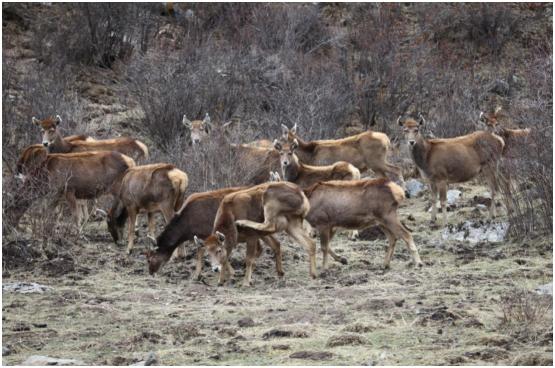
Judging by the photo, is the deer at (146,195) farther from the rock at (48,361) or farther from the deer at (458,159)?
the rock at (48,361)

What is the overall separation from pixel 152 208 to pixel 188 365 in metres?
7.12

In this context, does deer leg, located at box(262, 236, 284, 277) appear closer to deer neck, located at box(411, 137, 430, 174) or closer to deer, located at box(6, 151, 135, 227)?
deer, located at box(6, 151, 135, 227)

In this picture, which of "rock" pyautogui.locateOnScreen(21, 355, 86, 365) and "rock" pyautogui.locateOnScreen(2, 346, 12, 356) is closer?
"rock" pyautogui.locateOnScreen(21, 355, 86, 365)

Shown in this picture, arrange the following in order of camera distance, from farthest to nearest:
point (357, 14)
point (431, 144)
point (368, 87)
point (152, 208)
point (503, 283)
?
point (357, 14), point (368, 87), point (431, 144), point (152, 208), point (503, 283)

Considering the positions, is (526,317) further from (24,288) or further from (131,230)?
(131,230)

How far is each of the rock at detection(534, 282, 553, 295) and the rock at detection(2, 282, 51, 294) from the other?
19.9 feet

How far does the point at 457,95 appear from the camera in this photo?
29.8m

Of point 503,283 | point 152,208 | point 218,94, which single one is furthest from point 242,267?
point 218,94

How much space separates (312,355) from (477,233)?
771 centimetres

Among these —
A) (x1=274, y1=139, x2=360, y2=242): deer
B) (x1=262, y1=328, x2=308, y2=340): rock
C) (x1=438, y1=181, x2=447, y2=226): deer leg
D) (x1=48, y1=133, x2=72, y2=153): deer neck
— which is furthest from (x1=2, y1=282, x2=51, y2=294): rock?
(x1=438, y1=181, x2=447, y2=226): deer leg

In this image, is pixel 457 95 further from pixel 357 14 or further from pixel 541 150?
pixel 541 150

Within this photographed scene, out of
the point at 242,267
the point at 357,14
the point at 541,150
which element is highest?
the point at 357,14

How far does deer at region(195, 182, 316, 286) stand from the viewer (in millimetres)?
A: 15852

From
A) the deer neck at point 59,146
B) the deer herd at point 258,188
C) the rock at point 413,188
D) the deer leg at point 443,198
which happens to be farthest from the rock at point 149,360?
the rock at point 413,188
